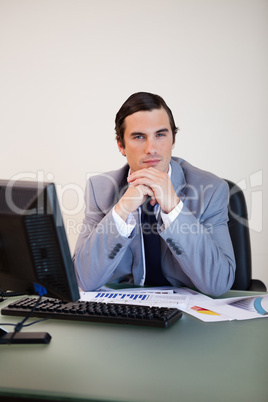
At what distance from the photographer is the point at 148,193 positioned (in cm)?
176

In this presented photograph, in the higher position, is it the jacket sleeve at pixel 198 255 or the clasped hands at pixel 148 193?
the clasped hands at pixel 148 193

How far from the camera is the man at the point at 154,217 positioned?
1626 millimetres

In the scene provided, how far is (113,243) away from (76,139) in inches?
80.0

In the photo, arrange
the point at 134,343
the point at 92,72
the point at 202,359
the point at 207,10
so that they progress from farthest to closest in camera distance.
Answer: the point at 92,72
the point at 207,10
the point at 134,343
the point at 202,359

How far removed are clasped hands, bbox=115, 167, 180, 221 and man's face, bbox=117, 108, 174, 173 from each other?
7.6 inches

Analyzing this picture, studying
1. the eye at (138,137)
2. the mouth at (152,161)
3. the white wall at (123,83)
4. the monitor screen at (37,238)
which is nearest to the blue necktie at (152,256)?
the mouth at (152,161)

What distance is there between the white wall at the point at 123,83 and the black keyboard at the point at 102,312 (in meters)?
2.17

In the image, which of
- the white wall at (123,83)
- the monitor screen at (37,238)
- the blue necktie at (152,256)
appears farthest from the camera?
the white wall at (123,83)

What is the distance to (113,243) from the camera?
5.50 ft

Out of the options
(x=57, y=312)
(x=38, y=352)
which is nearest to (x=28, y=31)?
(x=57, y=312)

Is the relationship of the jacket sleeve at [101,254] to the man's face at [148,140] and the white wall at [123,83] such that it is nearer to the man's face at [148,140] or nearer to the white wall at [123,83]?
the man's face at [148,140]

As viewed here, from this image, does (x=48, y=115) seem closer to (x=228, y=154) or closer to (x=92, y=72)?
(x=92, y=72)

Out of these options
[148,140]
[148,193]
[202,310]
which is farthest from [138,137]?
[202,310]

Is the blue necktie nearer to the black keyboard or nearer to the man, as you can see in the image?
the man
